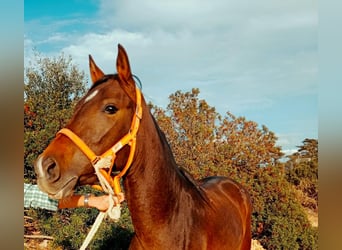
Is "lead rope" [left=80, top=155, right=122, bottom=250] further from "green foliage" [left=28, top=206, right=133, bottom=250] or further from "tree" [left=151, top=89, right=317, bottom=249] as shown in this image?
"tree" [left=151, top=89, right=317, bottom=249]

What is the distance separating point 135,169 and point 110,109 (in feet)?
1.39

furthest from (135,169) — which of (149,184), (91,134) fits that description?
(91,134)

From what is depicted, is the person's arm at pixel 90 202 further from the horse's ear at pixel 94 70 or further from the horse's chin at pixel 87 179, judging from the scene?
the horse's ear at pixel 94 70

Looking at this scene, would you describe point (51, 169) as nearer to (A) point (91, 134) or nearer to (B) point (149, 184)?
(A) point (91, 134)

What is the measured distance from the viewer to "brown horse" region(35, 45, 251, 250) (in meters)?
1.96

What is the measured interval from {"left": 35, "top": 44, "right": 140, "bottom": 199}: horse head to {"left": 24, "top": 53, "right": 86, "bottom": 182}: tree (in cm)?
399

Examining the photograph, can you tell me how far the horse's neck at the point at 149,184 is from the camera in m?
2.27

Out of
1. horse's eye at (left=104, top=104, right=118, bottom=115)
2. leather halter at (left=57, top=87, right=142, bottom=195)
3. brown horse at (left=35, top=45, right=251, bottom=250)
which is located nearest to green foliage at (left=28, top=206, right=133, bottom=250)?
brown horse at (left=35, top=45, right=251, bottom=250)

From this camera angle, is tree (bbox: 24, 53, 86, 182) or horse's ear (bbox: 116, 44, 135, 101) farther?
tree (bbox: 24, 53, 86, 182)

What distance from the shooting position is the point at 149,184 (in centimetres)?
229
